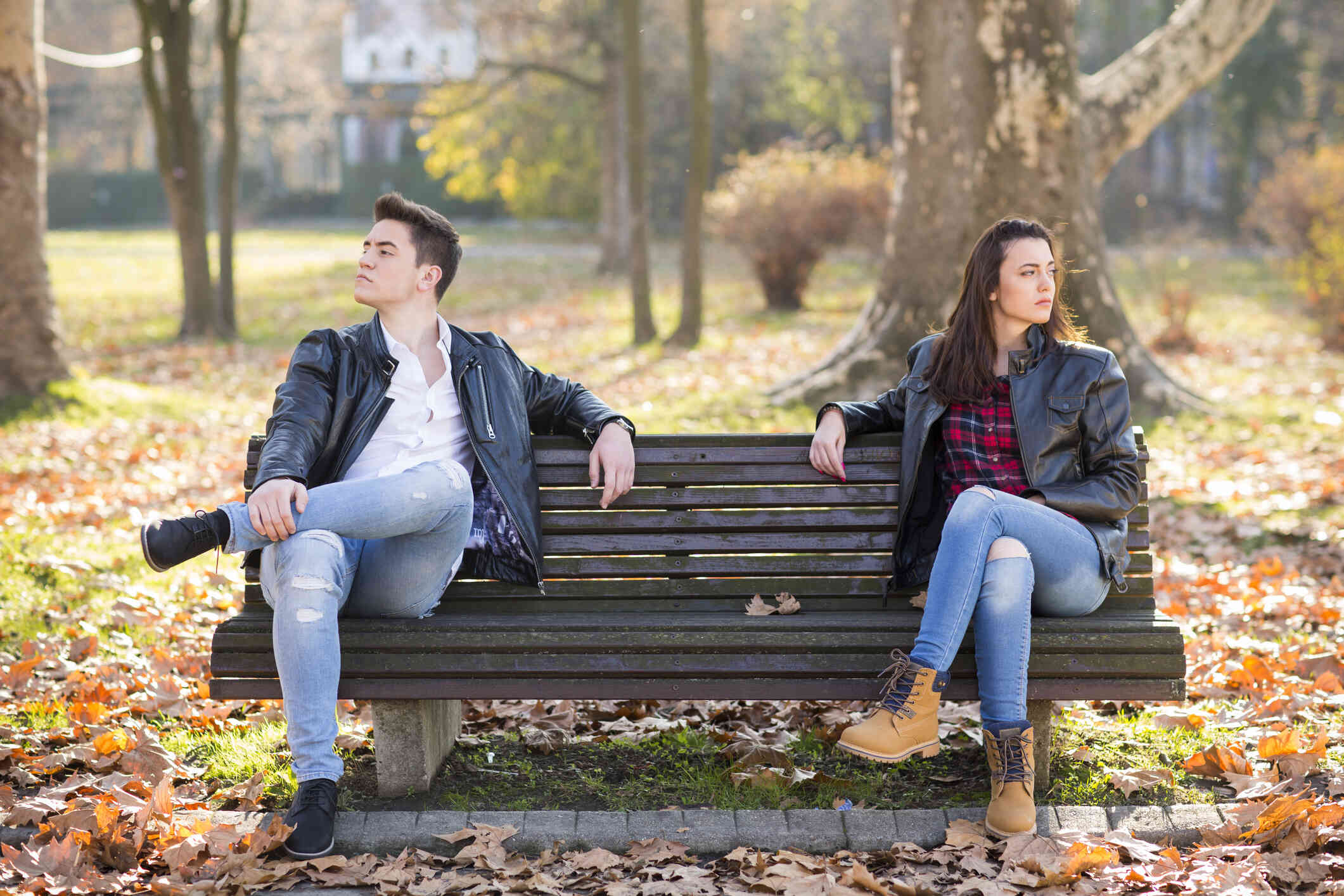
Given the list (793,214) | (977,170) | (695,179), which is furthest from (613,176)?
(977,170)

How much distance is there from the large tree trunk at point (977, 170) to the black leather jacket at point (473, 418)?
5.90 m

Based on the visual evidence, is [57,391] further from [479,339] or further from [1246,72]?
[1246,72]

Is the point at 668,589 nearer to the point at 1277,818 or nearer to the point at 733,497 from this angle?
the point at 733,497

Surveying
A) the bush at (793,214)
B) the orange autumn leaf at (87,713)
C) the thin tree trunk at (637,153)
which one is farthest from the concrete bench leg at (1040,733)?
the bush at (793,214)

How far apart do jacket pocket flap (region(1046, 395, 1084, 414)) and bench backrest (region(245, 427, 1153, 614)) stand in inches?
17.5

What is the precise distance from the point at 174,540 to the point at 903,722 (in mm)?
1785

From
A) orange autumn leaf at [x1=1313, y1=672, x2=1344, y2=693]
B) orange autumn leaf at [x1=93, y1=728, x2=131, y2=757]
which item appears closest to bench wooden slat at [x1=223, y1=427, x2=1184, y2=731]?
orange autumn leaf at [x1=93, y1=728, x2=131, y2=757]

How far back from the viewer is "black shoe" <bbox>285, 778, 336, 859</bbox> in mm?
3004

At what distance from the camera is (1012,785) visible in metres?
3.09

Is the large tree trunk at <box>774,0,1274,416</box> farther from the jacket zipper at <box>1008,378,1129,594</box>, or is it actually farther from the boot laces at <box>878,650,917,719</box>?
the boot laces at <box>878,650,917,719</box>

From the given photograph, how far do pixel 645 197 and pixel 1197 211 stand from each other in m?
20.7

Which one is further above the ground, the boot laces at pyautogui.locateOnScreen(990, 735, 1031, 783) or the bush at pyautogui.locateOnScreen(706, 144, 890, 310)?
the bush at pyautogui.locateOnScreen(706, 144, 890, 310)

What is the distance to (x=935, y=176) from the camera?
9.23m

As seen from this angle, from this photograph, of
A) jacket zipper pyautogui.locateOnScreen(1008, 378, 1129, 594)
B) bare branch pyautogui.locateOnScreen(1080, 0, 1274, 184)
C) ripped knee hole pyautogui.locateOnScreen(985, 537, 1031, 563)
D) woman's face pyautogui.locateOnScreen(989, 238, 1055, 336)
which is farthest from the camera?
bare branch pyautogui.locateOnScreen(1080, 0, 1274, 184)
